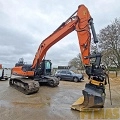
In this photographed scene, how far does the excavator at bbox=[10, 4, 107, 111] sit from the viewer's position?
22.5ft

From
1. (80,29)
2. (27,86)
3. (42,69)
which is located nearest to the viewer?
(80,29)

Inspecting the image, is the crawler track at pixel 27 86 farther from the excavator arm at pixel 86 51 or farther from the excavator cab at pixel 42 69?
the excavator arm at pixel 86 51

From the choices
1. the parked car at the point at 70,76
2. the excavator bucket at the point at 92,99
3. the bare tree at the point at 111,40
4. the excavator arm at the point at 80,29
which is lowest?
the excavator bucket at the point at 92,99

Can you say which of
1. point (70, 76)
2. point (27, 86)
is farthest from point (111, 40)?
point (27, 86)

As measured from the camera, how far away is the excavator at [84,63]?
685 cm

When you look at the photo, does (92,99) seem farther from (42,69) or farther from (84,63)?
(42,69)

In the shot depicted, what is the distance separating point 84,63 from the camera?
7832 mm

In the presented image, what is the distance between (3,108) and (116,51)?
27063 millimetres

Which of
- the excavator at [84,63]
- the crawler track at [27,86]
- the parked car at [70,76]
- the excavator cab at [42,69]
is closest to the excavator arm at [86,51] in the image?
the excavator at [84,63]

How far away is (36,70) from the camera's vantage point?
12773mm

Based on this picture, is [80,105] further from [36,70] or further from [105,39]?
[105,39]

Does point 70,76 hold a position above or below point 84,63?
below

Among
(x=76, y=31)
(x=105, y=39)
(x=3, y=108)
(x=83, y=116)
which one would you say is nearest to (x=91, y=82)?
(x=83, y=116)

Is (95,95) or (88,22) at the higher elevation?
(88,22)
